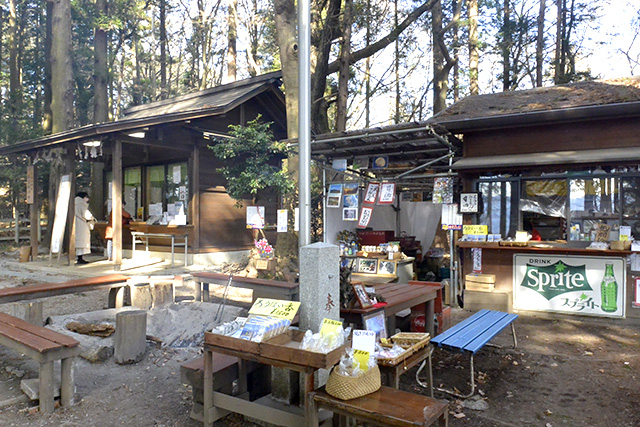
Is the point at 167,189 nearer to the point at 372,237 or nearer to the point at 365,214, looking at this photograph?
the point at 372,237

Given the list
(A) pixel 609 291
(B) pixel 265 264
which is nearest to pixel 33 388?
(B) pixel 265 264

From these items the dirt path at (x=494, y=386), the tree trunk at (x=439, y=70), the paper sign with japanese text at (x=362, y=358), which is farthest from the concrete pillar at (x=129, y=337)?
the tree trunk at (x=439, y=70)

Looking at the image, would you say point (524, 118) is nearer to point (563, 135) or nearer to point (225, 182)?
point (563, 135)

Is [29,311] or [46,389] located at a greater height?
[29,311]

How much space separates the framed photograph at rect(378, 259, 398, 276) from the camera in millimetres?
9461

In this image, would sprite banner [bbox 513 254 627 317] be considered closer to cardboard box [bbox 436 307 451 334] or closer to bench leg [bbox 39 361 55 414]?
cardboard box [bbox 436 307 451 334]

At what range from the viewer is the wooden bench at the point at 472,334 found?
3.92 meters

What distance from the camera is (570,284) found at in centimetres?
723

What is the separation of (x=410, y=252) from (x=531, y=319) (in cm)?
441

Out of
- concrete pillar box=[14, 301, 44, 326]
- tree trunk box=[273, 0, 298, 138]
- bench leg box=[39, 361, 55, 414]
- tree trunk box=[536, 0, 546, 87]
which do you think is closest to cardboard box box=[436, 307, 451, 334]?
bench leg box=[39, 361, 55, 414]

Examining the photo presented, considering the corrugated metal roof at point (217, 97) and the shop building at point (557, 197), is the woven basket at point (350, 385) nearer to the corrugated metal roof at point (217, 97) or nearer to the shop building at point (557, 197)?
the shop building at point (557, 197)

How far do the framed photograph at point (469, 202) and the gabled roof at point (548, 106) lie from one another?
1.14m

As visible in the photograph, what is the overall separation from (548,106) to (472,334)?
4.63m

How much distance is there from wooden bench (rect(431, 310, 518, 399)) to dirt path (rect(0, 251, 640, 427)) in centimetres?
40
